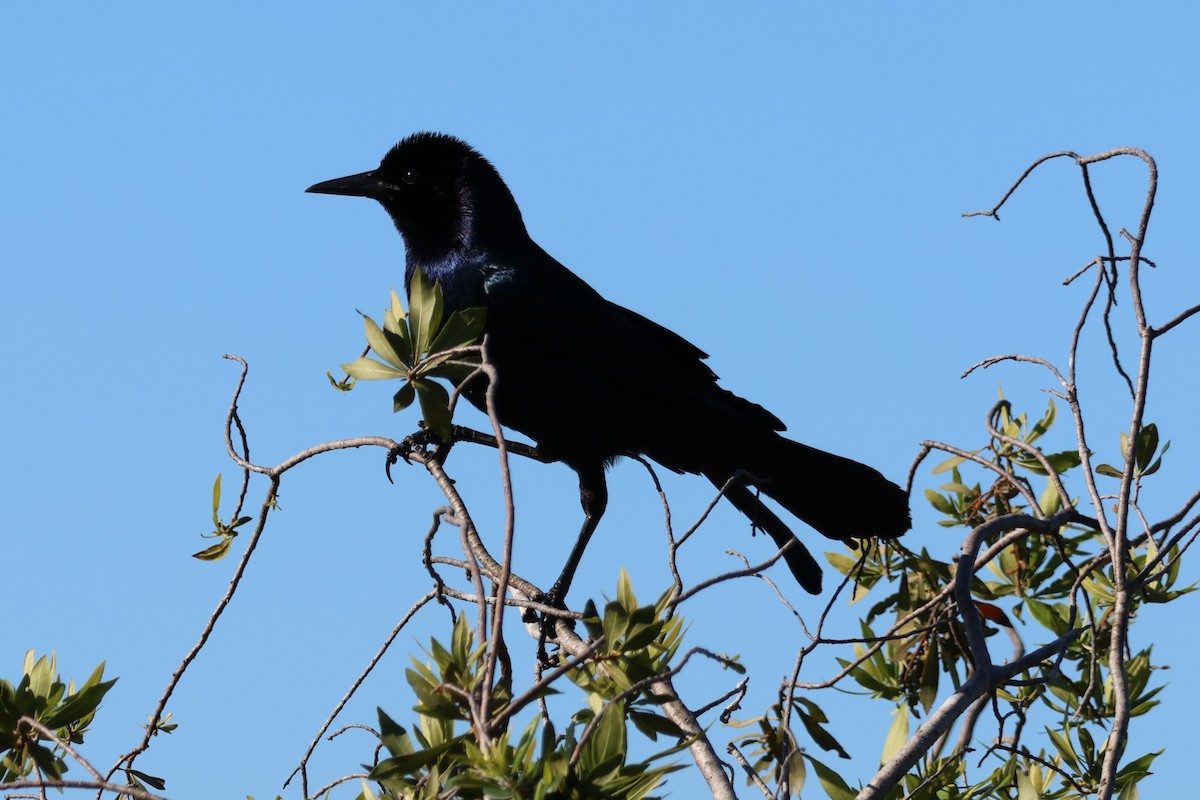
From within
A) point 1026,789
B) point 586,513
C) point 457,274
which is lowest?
point 1026,789

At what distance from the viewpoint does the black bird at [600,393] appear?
477 cm

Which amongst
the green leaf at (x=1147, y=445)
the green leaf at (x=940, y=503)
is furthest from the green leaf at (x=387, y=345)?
the green leaf at (x=1147, y=445)

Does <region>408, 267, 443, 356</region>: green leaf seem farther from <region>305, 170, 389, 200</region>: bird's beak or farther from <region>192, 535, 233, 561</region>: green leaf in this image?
<region>305, 170, 389, 200</region>: bird's beak

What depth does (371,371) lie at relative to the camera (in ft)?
9.06

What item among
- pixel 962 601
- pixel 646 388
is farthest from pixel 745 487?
pixel 962 601

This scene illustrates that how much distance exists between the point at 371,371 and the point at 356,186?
325 centimetres

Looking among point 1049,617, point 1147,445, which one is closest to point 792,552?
point 1049,617

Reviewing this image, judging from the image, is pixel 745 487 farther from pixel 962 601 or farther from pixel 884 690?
pixel 962 601

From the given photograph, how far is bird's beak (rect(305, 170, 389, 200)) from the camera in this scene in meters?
5.76

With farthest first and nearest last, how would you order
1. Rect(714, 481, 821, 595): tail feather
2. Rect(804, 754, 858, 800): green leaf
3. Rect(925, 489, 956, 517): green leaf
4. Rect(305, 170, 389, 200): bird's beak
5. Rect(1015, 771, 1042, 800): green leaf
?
Rect(305, 170, 389, 200): bird's beak < Rect(714, 481, 821, 595): tail feather < Rect(925, 489, 956, 517): green leaf < Rect(1015, 771, 1042, 800): green leaf < Rect(804, 754, 858, 800): green leaf

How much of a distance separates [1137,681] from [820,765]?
114 centimetres

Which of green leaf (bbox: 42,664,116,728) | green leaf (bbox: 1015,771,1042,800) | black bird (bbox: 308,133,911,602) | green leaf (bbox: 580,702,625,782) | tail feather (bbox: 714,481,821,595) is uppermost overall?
black bird (bbox: 308,133,911,602)

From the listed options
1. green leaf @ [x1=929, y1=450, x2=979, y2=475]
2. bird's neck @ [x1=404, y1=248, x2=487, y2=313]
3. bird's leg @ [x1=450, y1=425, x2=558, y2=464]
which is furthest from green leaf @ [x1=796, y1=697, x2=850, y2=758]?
bird's neck @ [x1=404, y1=248, x2=487, y2=313]

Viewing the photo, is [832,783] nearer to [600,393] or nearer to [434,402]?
[434,402]
